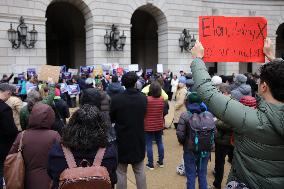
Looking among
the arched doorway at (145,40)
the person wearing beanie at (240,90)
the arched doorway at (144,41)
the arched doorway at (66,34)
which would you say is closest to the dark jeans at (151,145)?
the person wearing beanie at (240,90)

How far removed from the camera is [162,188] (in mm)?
6309

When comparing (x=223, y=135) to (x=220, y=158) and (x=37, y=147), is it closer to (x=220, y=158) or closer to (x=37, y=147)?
(x=220, y=158)

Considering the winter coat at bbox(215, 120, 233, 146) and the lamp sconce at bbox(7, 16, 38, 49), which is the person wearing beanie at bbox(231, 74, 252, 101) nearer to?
the winter coat at bbox(215, 120, 233, 146)

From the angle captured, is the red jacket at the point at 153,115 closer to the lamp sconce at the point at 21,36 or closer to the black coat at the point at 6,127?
the black coat at the point at 6,127

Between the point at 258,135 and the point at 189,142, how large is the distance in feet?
9.77

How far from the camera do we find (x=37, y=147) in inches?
146

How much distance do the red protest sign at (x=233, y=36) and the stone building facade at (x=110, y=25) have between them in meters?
16.1

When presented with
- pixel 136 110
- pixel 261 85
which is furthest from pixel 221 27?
pixel 136 110

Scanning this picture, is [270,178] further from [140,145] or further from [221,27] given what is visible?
[140,145]

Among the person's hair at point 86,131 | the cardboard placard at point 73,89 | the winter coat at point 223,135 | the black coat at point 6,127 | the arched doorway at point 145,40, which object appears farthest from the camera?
the arched doorway at point 145,40

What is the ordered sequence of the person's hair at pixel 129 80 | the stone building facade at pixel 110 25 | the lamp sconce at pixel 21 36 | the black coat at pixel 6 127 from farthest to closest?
the stone building facade at pixel 110 25, the lamp sconce at pixel 21 36, the person's hair at pixel 129 80, the black coat at pixel 6 127

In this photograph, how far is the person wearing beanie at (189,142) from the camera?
5.10 meters

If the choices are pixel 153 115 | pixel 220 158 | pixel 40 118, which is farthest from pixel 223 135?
pixel 40 118

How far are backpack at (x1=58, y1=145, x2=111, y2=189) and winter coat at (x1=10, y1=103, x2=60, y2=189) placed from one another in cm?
113
